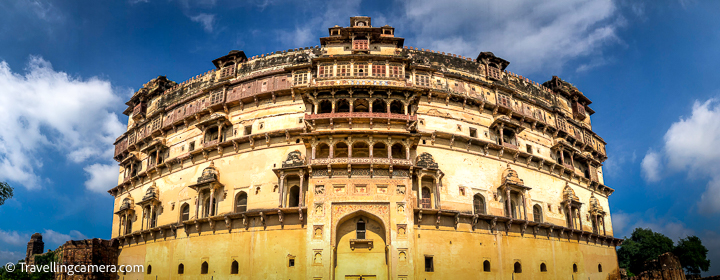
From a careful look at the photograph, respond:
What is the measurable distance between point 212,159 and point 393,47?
15.7 m

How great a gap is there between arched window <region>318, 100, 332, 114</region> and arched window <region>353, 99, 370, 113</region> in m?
1.74

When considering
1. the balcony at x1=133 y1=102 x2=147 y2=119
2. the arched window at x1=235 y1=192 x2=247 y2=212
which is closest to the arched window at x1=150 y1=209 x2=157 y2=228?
the arched window at x1=235 y1=192 x2=247 y2=212

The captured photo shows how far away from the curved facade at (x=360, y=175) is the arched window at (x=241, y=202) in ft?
0.24

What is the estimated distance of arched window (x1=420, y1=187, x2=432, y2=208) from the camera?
30.3m

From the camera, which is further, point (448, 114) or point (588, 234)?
point (588, 234)

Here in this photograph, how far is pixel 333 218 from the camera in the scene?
2727 cm

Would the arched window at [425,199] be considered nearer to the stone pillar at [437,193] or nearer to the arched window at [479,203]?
the stone pillar at [437,193]

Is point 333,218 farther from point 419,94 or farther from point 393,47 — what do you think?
point 393,47

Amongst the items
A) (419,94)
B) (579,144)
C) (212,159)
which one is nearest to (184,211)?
(212,159)

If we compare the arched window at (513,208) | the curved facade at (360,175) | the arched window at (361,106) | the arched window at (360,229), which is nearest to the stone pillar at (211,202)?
the curved facade at (360,175)

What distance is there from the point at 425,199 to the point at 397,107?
6.84m

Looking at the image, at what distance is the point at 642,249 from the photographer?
54.9 meters

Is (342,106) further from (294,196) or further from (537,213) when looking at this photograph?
(537,213)

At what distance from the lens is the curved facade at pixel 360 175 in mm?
28141
